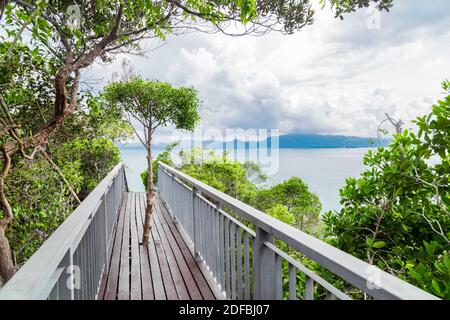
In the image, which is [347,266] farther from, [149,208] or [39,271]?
[149,208]

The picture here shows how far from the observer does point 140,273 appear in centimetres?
344

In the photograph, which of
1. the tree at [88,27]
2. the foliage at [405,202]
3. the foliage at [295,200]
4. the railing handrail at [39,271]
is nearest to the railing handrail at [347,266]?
the railing handrail at [39,271]

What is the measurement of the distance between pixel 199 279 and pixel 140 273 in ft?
2.23

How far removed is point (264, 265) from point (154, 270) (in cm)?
211

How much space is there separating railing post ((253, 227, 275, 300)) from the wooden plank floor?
1210mm

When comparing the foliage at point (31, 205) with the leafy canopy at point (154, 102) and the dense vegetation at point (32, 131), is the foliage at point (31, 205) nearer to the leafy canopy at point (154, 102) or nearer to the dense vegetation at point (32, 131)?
the dense vegetation at point (32, 131)

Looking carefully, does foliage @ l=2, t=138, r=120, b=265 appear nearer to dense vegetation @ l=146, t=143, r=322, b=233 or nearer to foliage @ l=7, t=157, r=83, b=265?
foliage @ l=7, t=157, r=83, b=265

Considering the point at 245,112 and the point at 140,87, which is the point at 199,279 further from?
the point at 245,112

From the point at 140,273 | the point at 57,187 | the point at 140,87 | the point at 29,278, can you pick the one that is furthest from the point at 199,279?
the point at 57,187

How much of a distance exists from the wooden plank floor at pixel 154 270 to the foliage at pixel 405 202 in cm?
164

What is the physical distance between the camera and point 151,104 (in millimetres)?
5176

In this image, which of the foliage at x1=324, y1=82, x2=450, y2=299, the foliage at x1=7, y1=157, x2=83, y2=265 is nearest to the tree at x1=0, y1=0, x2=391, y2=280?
the foliage at x1=7, y1=157, x2=83, y2=265

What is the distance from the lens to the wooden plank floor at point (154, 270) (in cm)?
295

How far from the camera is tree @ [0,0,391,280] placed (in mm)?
3275
